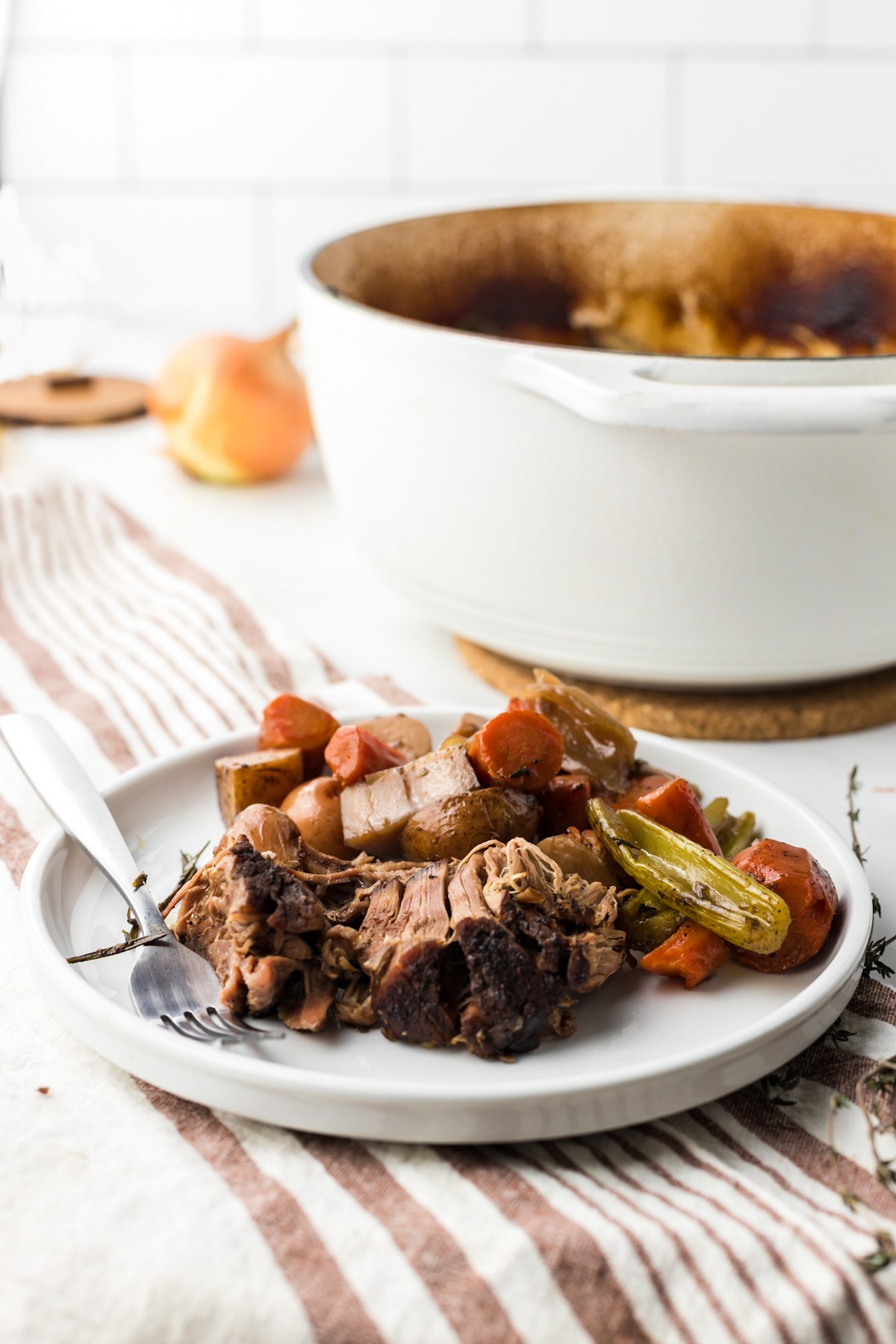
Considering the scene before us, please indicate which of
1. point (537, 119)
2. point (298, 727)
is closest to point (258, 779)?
point (298, 727)

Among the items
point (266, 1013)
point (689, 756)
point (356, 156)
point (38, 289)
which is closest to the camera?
point (266, 1013)

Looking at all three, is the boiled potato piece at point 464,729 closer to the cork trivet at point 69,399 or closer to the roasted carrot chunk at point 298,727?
the roasted carrot chunk at point 298,727

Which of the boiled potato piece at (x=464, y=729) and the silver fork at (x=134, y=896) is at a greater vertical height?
the boiled potato piece at (x=464, y=729)

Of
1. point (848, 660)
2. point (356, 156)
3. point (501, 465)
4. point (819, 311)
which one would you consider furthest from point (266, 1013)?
point (356, 156)

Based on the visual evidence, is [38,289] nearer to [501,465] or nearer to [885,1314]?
[501,465]

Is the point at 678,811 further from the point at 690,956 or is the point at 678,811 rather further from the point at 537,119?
the point at 537,119

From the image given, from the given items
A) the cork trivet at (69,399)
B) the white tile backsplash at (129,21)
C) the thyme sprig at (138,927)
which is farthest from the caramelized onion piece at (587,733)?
the white tile backsplash at (129,21)

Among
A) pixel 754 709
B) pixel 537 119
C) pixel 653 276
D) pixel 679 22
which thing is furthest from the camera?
pixel 537 119
